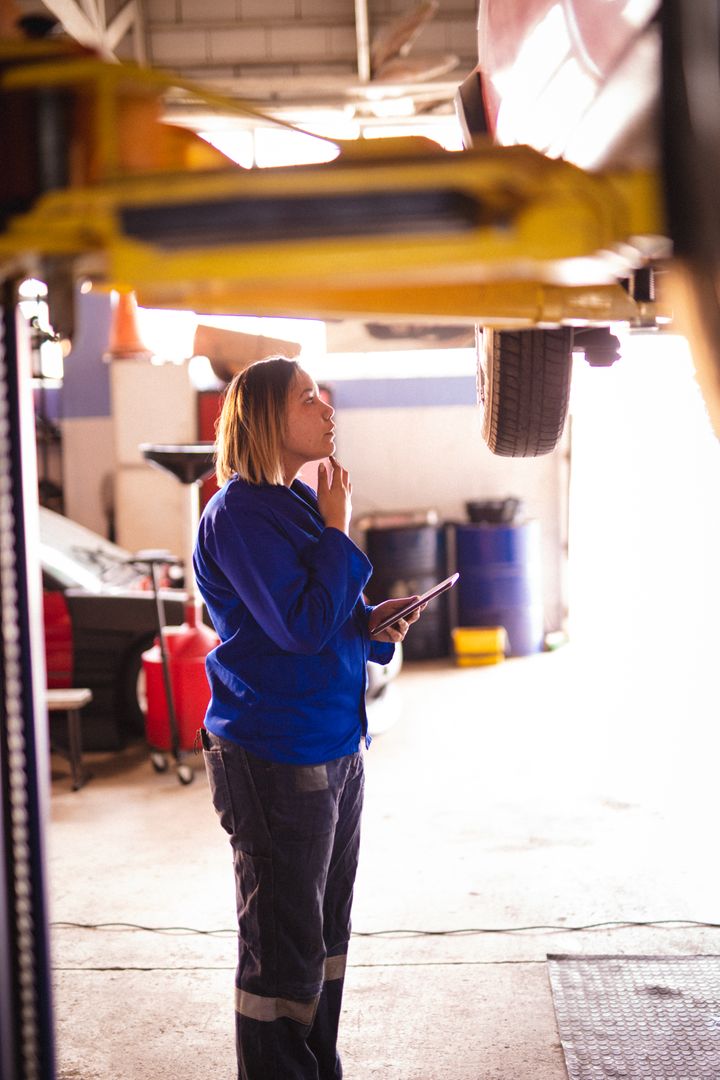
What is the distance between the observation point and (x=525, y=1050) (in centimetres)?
244

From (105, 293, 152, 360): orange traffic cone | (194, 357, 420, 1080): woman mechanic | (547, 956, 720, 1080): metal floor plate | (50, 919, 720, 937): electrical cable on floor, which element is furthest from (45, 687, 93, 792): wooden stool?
(105, 293, 152, 360): orange traffic cone

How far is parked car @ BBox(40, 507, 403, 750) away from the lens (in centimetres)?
505

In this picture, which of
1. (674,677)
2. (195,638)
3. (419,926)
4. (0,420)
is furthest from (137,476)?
(0,420)

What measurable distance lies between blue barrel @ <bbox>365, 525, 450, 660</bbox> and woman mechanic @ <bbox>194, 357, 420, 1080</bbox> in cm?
529

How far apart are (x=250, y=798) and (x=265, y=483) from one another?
1.99 feet

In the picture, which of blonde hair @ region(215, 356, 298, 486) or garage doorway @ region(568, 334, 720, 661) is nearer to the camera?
blonde hair @ region(215, 356, 298, 486)

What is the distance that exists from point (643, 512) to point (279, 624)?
249 inches

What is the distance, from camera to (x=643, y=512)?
769cm

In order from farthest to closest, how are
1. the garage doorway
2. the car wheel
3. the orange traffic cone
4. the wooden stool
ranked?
the orange traffic cone < the garage doorway < the car wheel < the wooden stool

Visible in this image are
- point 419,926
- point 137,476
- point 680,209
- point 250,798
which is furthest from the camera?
point 137,476

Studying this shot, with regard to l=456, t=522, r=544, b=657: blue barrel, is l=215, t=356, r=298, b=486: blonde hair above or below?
above

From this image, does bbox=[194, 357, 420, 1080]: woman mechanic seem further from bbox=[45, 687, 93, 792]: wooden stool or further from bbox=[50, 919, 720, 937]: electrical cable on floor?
bbox=[45, 687, 93, 792]: wooden stool

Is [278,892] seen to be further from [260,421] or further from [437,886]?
[437,886]

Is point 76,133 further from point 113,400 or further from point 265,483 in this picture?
point 113,400
